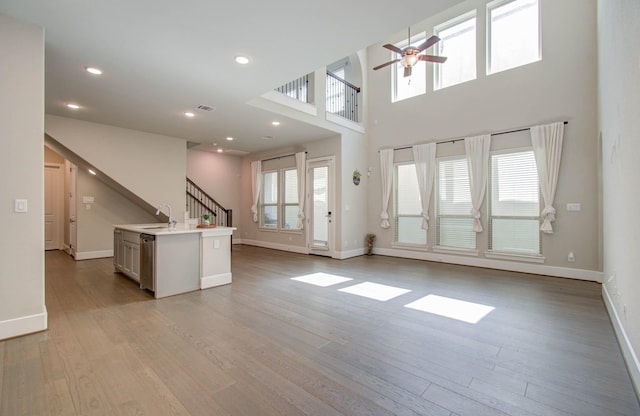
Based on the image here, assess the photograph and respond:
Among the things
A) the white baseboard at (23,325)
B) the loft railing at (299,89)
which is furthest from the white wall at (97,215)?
the loft railing at (299,89)

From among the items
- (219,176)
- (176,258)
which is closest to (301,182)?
(219,176)

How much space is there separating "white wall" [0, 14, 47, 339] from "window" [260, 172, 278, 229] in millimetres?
5892

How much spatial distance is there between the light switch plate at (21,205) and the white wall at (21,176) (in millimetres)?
29

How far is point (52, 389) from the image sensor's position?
1942 mm

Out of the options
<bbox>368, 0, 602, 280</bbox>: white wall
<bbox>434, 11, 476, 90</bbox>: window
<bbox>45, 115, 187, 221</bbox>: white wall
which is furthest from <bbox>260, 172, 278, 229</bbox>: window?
<bbox>434, 11, 476, 90</bbox>: window

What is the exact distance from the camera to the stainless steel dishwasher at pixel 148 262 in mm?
3961

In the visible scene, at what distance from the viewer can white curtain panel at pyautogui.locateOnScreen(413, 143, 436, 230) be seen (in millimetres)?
6504

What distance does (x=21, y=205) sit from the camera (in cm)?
276

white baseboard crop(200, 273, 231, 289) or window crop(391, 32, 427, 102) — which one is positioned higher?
window crop(391, 32, 427, 102)

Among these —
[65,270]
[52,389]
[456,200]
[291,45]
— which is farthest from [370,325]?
[65,270]

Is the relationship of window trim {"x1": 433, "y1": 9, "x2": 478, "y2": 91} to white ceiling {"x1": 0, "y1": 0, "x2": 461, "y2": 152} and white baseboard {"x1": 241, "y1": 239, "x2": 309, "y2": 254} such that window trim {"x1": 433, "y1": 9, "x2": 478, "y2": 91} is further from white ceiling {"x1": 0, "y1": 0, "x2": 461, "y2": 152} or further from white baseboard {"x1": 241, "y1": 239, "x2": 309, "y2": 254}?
white baseboard {"x1": 241, "y1": 239, "x2": 309, "y2": 254}

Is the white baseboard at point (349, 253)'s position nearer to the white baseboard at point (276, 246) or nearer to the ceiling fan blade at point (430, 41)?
the white baseboard at point (276, 246)

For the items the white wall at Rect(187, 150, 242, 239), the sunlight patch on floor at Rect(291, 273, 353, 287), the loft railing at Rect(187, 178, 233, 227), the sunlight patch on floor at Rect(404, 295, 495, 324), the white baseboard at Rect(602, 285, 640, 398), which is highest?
the white wall at Rect(187, 150, 242, 239)

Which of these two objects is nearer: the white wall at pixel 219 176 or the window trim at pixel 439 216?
the window trim at pixel 439 216
